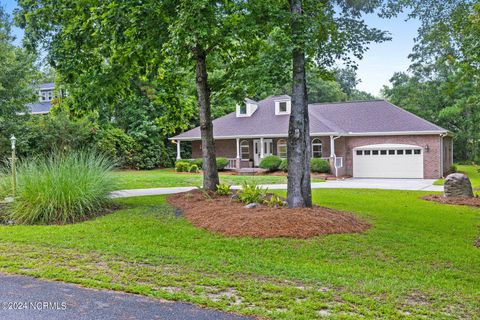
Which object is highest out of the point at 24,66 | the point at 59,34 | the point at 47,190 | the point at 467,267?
the point at 24,66

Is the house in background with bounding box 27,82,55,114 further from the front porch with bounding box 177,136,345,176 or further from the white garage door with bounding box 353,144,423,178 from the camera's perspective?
the white garage door with bounding box 353,144,423,178

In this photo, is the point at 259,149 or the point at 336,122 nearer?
the point at 336,122

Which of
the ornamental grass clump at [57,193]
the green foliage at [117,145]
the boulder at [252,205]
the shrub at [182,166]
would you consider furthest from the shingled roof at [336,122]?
the ornamental grass clump at [57,193]

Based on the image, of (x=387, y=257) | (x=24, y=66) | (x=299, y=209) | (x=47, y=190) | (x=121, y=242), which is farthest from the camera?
(x=24, y=66)

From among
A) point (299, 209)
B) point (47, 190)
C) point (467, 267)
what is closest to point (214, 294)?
point (467, 267)

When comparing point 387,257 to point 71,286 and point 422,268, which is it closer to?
point 422,268

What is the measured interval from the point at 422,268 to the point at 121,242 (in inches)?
181

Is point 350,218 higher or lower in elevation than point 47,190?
lower

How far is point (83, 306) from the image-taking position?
415 cm

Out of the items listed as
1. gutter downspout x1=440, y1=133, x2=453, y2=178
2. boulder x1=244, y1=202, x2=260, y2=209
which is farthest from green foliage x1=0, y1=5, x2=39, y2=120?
gutter downspout x1=440, y1=133, x2=453, y2=178

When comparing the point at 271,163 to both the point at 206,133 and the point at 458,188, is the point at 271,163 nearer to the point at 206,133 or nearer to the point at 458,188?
the point at 458,188

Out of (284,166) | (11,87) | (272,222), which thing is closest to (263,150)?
(284,166)

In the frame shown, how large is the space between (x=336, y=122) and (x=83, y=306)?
24779mm

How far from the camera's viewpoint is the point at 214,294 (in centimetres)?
453
